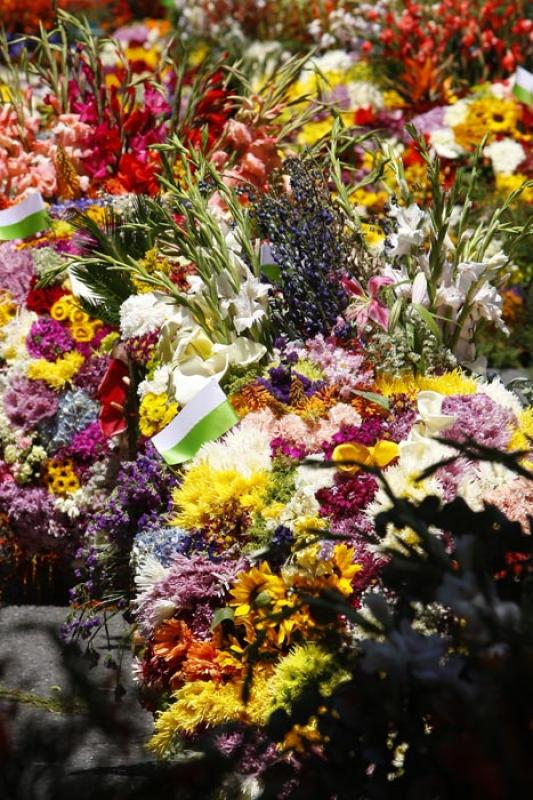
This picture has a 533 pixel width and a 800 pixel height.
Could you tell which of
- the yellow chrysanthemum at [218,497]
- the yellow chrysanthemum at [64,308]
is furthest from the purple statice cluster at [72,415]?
the yellow chrysanthemum at [218,497]

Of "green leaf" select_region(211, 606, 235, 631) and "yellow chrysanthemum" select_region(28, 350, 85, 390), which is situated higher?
"yellow chrysanthemum" select_region(28, 350, 85, 390)

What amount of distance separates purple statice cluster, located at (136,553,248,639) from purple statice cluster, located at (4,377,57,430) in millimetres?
1184

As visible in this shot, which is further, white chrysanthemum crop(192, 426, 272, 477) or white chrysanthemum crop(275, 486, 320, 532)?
white chrysanthemum crop(192, 426, 272, 477)

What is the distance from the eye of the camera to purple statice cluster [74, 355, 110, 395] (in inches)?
135

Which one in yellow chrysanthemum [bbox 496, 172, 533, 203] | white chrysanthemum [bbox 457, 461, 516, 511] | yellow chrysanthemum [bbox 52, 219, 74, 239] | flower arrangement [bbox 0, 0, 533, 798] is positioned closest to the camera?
flower arrangement [bbox 0, 0, 533, 798]

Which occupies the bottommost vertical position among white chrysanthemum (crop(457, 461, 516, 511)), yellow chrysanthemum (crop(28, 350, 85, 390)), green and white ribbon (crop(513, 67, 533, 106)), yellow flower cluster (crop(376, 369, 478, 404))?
white chrysanthemum (crop(457, 461, 516, 511))

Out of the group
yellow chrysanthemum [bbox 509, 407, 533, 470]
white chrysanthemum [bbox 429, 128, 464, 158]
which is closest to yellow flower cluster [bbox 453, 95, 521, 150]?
white chrysanthemum [bbox 429, 128, 464, 158]

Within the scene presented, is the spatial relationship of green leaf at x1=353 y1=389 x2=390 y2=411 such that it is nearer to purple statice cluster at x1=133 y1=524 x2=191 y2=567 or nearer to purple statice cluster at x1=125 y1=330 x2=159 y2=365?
purple statice cluster at x1=133 y1=524 x2=191 y2=567

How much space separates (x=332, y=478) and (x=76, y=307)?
55.8 inches

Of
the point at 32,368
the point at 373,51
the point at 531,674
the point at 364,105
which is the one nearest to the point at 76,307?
the point at 32,368

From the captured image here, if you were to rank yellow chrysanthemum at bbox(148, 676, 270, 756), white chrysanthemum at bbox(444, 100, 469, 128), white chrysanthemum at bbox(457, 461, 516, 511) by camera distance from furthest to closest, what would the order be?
1. white chrysanthemum at bbox(444, 100, 469, 128)
2. white chrysanthemum at bbox(457, 461, 516, 511)
3. yellow chrysanthemum at bbox(148, 676, 270, 756)

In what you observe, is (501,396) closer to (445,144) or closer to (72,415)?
(72,415)

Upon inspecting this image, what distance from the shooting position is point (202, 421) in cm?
269

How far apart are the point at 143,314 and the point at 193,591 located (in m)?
1.00
